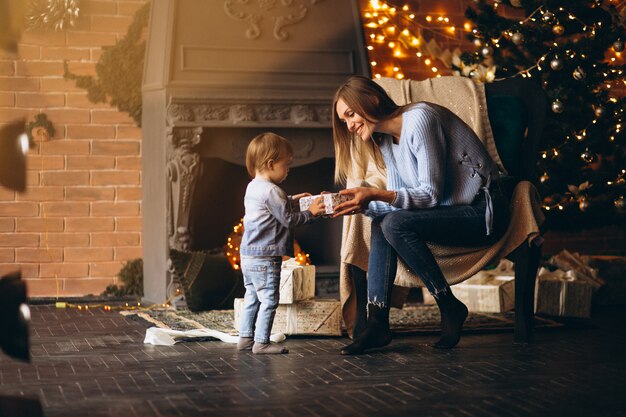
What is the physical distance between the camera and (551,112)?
518 cm

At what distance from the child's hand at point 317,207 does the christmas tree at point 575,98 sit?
1905mm

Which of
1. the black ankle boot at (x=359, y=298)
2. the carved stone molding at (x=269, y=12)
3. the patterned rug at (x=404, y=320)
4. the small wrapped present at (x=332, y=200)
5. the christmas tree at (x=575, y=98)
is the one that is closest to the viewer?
the small wrapped present at (x=332, y=200)

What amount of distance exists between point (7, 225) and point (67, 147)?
0.54 metres

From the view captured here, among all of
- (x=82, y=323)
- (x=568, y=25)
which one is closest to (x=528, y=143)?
(x=568, y=25)

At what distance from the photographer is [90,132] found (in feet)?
18.2

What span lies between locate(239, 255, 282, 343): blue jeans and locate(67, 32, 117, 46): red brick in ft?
7.39

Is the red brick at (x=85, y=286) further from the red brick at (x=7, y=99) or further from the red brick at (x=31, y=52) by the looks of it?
the red brick at (x=31, y=52)

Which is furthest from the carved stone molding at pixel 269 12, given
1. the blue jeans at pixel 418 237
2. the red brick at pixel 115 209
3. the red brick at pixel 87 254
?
the blue jeans at pixel 418 237

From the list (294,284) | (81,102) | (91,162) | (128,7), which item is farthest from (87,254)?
(294,284)

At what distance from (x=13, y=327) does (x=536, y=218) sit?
2447 millimetres

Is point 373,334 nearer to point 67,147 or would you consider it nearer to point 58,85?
point 67,147

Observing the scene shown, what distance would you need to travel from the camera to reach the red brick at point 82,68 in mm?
5504

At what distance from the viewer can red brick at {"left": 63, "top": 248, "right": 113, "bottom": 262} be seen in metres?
5.55

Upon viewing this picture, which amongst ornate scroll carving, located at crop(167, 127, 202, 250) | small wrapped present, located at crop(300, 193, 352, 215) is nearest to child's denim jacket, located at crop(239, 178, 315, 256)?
small wrapped present, located at crop(300, 193, 352, 215)
